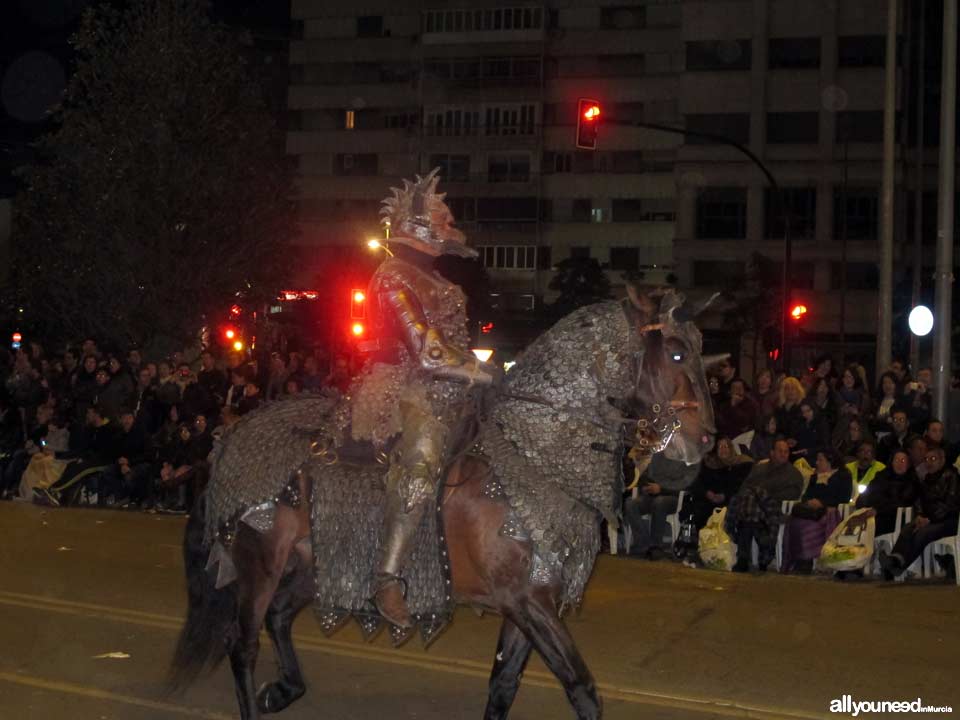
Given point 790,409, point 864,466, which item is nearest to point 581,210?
point 790,409

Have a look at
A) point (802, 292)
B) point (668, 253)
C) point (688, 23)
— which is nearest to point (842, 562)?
point (802, 292)

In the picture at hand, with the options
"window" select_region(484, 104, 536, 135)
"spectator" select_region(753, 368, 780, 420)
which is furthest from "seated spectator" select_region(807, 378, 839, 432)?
"window" select_region(484, 104, 536, 135)

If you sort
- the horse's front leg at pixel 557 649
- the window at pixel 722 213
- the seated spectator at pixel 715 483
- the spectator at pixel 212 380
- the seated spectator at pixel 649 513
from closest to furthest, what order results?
the horse's front leg at pixel 557 649
the seated spectator at pixel 715 483
the seated spectator at pixel 649 513
the spectator at pixel 212 380
the window at pixel 722 213

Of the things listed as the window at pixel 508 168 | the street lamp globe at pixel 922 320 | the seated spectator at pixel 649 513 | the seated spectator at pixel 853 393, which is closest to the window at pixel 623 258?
the window at pixel 508 168

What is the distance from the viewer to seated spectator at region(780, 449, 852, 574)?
43.4ft

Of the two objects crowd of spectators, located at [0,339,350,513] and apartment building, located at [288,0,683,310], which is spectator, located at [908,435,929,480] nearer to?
crowd of spectators, located at [0,339,350,513]

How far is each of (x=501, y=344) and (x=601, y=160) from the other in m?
11.0

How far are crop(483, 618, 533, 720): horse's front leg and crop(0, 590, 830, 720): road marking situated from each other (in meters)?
1.41

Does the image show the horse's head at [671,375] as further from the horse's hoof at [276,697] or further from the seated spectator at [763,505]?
the seated spectator at [763,505]

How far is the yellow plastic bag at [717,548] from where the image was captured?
13.3 meters

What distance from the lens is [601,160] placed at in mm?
61625

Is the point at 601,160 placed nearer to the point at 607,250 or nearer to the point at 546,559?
the point at 607,250

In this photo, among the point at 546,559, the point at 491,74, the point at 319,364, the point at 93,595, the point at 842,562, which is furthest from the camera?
the point at 491,74

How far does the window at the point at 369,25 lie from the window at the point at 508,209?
1121 centimetres
